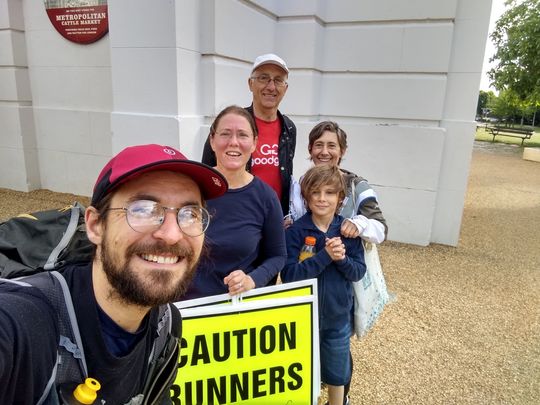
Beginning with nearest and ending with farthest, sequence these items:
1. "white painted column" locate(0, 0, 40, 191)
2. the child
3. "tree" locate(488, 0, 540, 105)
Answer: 1. the child
2. "white painted column" locate(0, 0, 40, 191)
3. "tree" locate(488, 0, 540, 105)

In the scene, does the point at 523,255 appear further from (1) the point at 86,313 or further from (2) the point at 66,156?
(2) the point at 66,156

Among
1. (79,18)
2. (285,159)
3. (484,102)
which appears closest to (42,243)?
(285,159)

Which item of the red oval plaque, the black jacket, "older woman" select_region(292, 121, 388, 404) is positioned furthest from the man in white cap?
the red oval plaque

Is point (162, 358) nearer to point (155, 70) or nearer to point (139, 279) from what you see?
point (139, 279)

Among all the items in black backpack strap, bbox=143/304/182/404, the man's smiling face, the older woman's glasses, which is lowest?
black backpack strap, bbox=143/304/182/404

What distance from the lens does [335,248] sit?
199 centimetres

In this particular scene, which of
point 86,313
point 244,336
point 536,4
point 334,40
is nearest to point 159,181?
point 86,313

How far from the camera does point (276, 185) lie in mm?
2807

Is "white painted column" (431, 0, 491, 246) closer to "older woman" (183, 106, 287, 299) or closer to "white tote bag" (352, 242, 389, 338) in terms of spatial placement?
"white tote bag" (352, 242, 389, 338)

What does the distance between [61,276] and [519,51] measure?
23511 mm

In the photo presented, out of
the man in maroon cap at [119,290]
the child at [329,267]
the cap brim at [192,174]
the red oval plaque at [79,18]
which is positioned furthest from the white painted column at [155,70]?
the man in maroon cap at [119,290]

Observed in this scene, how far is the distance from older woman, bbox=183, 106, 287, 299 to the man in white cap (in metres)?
0.66

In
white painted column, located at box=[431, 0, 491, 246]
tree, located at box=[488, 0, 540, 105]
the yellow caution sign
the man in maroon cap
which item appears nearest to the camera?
the man in maroon cap

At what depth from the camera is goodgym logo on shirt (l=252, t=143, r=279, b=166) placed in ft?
9.03
